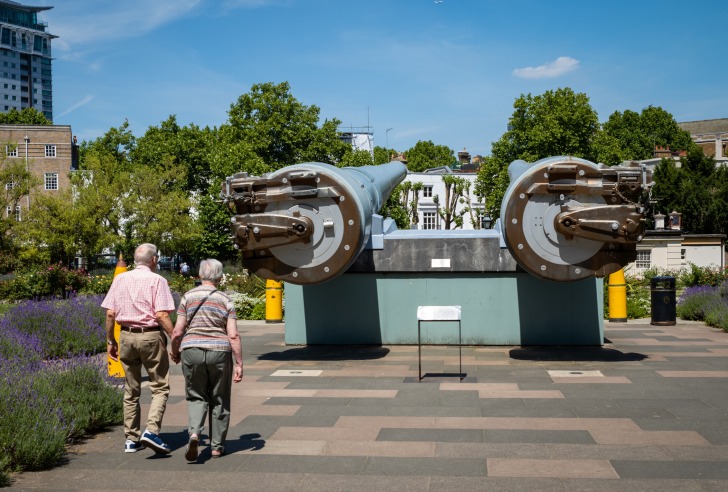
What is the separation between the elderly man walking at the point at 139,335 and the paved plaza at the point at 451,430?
1.24ft

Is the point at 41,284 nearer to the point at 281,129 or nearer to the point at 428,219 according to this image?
the point at 281,129

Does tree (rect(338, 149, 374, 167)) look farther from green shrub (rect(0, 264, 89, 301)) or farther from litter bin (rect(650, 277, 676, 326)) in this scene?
litter bin (rect(650, 277, 676, 326))

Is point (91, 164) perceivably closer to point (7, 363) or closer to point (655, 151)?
point (7, 363)

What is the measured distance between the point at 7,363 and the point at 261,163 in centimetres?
5064

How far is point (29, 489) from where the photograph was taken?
6766 mm

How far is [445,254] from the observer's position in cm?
1505

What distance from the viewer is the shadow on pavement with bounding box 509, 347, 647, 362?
536 inches

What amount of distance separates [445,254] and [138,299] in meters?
7.96

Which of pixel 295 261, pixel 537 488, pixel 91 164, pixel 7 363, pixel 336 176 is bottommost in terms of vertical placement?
pixel 537 488

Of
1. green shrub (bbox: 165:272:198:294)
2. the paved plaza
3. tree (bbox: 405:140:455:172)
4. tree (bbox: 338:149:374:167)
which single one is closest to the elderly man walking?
the paved plaza

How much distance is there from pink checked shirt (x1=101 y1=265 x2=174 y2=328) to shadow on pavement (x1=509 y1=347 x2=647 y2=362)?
7286 millimetres

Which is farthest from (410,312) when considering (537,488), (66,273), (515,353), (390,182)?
(66,273)

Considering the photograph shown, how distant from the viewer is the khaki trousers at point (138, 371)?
7.87 m

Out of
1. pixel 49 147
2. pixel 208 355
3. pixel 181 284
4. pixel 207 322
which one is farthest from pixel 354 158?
pixel 208 355
